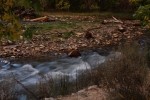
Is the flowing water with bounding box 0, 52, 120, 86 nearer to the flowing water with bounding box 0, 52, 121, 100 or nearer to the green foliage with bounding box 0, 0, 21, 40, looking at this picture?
the flowing water with bounding box 0, 52, 121, 100

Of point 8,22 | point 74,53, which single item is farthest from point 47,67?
point 8,22

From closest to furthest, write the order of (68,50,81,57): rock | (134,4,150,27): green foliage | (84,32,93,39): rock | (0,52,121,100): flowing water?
(134,4,150,27): green foliage, (0,52,121,100): flowing water, (68,50,81,57): rock, (84,32,93,39): rock

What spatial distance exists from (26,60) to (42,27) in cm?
499

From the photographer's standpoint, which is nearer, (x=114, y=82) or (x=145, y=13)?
(x=114, y=82)

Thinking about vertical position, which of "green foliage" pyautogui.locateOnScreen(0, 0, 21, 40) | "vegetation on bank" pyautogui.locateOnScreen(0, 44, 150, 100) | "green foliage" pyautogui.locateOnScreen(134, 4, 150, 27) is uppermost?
"green foliage" pyautogui.locateOnScreen(0, 0, 21, 40)

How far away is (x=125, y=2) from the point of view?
26.8 meters

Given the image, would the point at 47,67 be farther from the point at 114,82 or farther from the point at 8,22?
the point at 8,22

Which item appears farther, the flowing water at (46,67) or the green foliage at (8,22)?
the flowing water at (46,67)

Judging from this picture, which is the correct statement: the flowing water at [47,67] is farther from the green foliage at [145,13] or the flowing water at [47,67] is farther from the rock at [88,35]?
the rock at [88,35]

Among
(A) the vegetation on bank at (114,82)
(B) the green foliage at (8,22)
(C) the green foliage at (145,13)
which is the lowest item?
(A) the vegetation on bank at (114,82)

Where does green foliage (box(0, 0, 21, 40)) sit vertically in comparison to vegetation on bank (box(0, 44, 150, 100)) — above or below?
above

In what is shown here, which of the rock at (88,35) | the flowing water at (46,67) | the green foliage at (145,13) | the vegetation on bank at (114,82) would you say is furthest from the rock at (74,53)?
the green foliage at (145,13)

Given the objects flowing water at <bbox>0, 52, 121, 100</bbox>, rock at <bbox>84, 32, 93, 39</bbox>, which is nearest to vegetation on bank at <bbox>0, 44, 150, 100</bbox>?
flowing water at <bbox>0, 52, 121, 100</bbox>

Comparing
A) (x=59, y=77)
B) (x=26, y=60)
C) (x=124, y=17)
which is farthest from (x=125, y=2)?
(x=59, y=77)
